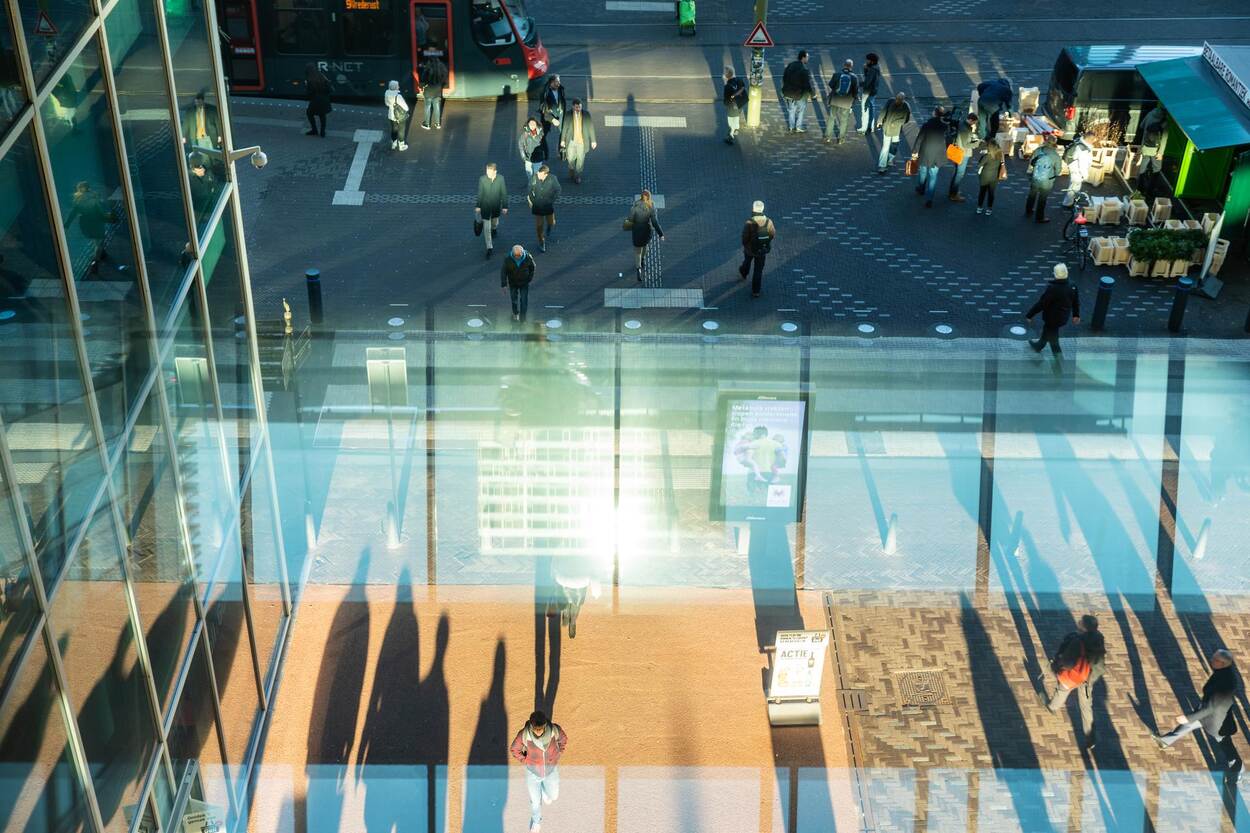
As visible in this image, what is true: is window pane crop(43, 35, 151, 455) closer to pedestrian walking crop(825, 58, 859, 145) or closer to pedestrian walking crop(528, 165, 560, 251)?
pedestrian walking crop(528, 165, 560, 251)

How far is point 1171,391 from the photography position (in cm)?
1927

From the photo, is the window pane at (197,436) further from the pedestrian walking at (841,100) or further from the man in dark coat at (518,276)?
the pedestrian walking at (841,100)

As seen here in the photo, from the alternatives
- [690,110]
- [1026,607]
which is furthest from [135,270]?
[690,110]

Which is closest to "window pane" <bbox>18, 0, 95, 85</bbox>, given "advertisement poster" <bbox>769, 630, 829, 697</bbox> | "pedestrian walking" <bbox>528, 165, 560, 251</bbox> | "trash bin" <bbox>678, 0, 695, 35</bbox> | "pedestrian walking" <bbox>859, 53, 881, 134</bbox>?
"advertisement poster" <bbox>769, 630, 829, 697</bbox>

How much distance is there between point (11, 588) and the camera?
789cm


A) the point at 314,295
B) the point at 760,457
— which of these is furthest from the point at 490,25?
the point at 760,457

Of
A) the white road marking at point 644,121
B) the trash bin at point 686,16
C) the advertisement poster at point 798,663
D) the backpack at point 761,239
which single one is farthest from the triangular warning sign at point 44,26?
the trash bin at point 686,16

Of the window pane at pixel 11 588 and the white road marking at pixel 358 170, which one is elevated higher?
the window pane at pixel 11 588

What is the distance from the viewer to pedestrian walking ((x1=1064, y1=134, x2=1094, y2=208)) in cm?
2402

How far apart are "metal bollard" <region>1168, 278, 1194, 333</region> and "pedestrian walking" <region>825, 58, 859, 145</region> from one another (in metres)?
8.21

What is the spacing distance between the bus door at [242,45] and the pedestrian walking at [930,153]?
A: 12793 millimetres

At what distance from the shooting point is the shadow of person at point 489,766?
42.0 ft

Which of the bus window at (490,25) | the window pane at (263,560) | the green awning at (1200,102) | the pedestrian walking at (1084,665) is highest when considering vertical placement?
the bus window at (490,25)

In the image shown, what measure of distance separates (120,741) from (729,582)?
24.4ft
